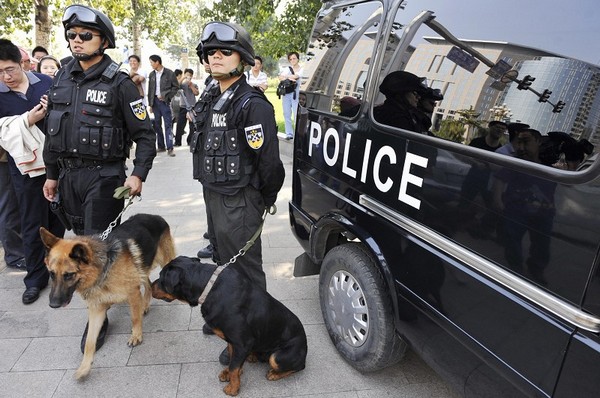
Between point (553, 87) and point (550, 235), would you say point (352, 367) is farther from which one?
point (553, 87)

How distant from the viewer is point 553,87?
1.30 metres

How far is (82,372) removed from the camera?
2.32 metres

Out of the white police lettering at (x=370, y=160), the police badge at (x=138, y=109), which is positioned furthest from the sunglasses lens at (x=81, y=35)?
the white police lettering at (x=370, y=160)

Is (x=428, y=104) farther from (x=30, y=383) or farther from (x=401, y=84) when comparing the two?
(x=30, y=383)

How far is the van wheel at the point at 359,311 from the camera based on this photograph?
85.0 inches

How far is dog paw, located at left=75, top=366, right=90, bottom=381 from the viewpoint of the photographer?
232cm

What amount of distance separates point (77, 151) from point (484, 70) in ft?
8.08

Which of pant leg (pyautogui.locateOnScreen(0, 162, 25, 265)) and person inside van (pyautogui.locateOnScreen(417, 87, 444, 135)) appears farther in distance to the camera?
pant leg (pyautogui.locateOnScreen(0, 162, 25, 265))

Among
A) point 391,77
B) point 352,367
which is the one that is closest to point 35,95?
point 391,77

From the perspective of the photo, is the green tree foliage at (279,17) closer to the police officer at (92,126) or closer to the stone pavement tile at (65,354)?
the police officer at (92,126)

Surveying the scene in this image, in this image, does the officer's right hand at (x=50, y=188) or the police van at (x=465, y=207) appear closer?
the police van at (x=465, y=207)

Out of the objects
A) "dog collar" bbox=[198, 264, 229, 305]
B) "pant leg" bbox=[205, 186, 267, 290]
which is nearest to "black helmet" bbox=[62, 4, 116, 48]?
"pant leg" bbox=[205, 186, 267, 290]

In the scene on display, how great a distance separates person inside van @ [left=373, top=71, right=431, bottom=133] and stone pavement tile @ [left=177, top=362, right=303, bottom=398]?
1698 millimetres

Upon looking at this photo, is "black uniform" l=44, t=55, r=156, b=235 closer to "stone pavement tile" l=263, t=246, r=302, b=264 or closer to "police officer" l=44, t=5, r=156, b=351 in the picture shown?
"police officer" l=44, t=5, r=156, b=351
